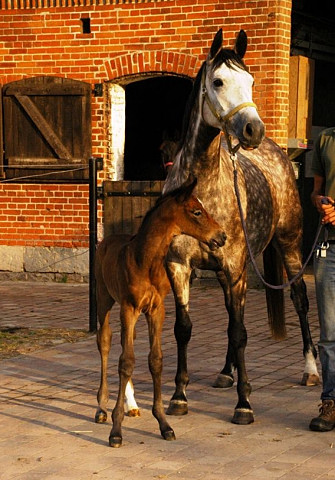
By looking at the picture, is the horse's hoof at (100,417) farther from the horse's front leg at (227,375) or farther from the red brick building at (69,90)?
the red brick building at (69,90)

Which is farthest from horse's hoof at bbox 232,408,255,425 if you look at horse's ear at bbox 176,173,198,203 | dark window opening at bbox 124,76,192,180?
dark window opening at bbox 124,76,192,180

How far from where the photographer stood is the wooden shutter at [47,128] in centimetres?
1453

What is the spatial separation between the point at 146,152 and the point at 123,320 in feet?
37.1

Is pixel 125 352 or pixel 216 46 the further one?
pixel 216 46

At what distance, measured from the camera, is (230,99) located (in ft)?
22.8

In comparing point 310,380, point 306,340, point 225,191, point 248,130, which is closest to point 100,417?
point 225,191

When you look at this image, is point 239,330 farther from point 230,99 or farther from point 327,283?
point 230,99

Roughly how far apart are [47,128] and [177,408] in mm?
8338

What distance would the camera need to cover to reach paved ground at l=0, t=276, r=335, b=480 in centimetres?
564

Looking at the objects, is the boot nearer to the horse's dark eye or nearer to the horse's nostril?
the horse's nostril

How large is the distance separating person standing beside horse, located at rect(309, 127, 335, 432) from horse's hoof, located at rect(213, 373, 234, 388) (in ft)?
4.49

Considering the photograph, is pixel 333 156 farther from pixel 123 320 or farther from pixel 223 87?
pixel 123 320

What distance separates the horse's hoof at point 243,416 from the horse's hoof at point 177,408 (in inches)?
16.3

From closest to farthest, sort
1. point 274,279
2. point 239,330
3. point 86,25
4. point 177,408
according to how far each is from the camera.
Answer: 1. point 177,408
2. point 239,330
3. point 274,279
4. point 86,25
